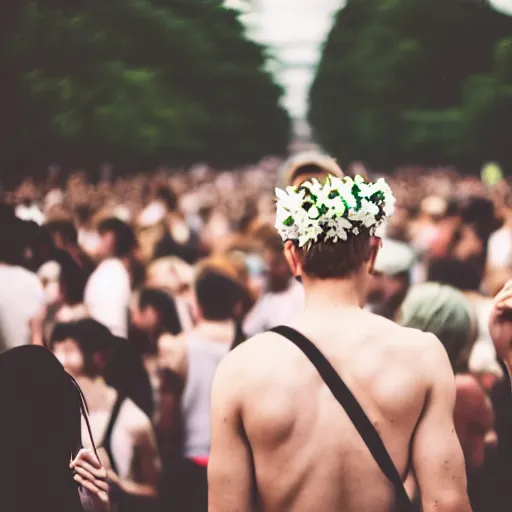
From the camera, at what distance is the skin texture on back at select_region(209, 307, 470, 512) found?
8.79ft

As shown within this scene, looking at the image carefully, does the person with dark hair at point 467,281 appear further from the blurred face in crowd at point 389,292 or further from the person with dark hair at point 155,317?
the person with dark hair at point 155,317

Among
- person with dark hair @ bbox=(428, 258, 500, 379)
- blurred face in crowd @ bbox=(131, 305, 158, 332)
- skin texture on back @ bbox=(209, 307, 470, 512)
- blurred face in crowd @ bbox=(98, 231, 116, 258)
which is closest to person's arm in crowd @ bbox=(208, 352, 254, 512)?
skin texture on back @ bbox=(209, 307, 470, 512)

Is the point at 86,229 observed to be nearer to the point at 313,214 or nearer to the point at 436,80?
the point at 313,214

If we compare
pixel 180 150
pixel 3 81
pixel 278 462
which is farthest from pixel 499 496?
pixel 180 150

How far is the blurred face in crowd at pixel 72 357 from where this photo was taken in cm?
492

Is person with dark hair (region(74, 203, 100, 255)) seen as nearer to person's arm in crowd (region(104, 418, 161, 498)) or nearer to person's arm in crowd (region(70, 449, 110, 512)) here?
person's arm in crowd (region(104, 418, 161, 498))

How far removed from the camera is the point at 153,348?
6.00m

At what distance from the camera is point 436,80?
1205 inches

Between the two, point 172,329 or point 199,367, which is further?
point 172,329

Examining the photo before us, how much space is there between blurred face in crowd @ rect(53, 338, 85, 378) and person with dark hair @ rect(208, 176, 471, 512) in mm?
2239

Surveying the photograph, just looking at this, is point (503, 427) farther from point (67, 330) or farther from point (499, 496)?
point (67, 330)

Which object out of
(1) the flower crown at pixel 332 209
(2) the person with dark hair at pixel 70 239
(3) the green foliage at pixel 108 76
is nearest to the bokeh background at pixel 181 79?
(3) the green foliage at pixel 108 76

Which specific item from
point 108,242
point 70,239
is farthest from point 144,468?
point 70,239

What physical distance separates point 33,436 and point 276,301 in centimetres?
470
